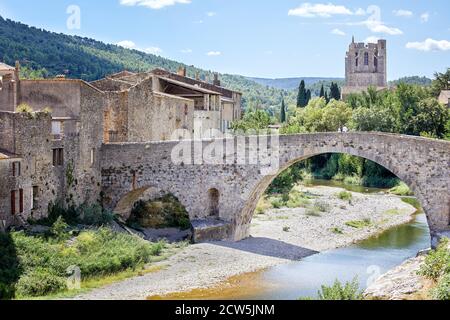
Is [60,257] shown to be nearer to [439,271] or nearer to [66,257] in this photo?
[66,257]

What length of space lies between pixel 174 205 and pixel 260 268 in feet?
19.1

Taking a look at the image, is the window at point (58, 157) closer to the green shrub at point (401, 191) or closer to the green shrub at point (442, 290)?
the green shrub at point (442, 290)

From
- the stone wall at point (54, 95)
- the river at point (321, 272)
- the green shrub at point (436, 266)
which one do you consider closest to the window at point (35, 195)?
the stone wall at point (54, 95)

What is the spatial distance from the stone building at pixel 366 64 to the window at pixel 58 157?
93144 millimetres

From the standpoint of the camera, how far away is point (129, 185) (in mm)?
29953

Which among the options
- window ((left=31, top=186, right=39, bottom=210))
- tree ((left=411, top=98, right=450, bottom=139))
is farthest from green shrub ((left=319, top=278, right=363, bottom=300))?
tree ((left=411, top=98, right=450, bottom=139))

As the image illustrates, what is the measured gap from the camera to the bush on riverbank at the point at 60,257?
20422mm

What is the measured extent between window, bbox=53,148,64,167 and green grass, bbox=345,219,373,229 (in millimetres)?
14505

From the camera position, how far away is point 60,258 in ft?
74.0

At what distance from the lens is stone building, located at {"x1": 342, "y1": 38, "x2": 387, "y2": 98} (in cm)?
11638

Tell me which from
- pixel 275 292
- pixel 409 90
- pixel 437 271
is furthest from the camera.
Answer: pixel 409 90

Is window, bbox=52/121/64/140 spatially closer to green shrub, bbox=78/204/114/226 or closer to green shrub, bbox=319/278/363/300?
green shrub, bbox=78/204/114/226
